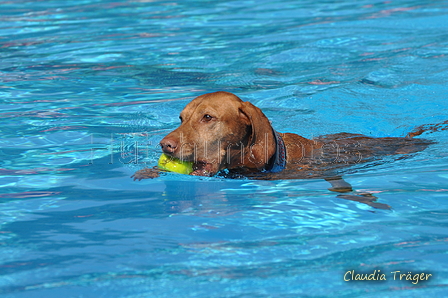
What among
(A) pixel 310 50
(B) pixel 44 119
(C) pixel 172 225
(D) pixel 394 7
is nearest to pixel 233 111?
(C) pixel 172 225

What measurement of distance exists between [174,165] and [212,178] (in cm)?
42

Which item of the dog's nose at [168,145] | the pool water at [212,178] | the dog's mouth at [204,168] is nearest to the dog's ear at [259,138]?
the pool water at [212,178]

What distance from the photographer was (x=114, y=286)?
3.33m

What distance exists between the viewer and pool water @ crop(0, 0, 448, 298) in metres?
3.47

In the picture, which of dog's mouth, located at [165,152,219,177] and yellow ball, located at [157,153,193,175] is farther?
dog's mouth, located at [165,152,219,177]

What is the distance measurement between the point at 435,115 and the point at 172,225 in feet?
16.0

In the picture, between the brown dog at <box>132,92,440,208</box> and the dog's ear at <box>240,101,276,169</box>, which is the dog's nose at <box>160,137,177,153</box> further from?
the dog's ear at <box>240,101,276,169</box>

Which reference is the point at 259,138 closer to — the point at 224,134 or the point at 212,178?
the point at 224,134

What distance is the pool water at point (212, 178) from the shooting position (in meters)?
3.47

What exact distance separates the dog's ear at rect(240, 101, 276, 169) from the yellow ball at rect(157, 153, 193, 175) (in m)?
0.60

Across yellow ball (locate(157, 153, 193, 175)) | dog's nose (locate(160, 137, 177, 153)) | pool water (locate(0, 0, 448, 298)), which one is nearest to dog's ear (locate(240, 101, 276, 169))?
pool water (locate(0, 0, 448, 298))

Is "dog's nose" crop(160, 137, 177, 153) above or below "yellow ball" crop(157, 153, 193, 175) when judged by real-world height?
above

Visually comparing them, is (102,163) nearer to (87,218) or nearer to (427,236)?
(87,218)

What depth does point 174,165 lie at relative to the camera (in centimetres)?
498
